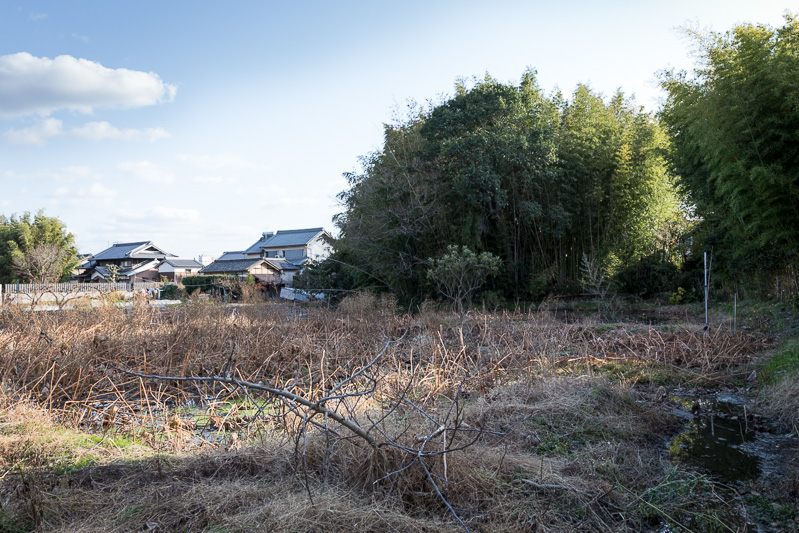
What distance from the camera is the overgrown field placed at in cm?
248

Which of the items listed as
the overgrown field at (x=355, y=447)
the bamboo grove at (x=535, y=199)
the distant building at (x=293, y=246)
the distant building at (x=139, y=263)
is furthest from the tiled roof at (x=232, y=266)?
the overgrown field at (x=355, y=447)

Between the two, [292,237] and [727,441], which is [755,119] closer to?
[727,441]

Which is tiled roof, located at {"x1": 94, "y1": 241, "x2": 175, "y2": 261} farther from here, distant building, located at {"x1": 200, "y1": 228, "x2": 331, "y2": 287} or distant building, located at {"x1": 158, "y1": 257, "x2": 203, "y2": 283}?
distant building, located at {"x1": 200, "y1": 228, "x2": 331, "y2": 287}

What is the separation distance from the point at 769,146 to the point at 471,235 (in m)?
6.81

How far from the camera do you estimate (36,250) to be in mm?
23609

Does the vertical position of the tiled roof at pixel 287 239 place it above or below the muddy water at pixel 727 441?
above

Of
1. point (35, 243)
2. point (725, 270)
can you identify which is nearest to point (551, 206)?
point (725, 270)

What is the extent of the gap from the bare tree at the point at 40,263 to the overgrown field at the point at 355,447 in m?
20.7

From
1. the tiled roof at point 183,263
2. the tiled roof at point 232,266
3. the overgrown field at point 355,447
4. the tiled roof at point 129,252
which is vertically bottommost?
the overgrown field at point 355,447

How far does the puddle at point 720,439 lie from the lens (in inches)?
137

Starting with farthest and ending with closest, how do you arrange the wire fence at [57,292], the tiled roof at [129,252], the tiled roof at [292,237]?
the tiled roof at [129,252] < the tiled roof at [292,237] < the wire fence at [57,292]

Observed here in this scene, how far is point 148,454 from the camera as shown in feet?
11.0

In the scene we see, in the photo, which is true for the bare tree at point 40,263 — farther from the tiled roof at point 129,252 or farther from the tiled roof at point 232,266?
the tiled roof at point 129,252

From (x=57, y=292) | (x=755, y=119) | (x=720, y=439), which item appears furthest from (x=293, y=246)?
(x=720, y=439)
